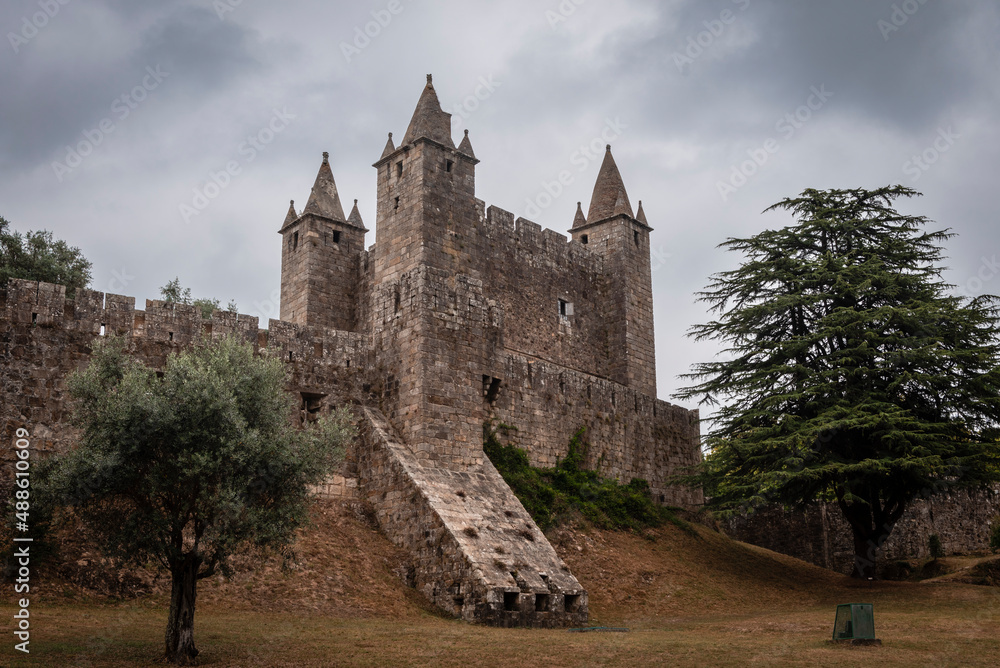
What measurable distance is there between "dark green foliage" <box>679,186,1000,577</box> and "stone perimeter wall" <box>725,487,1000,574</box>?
21.6ft

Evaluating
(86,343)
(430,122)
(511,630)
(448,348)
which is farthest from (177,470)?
(430,122)

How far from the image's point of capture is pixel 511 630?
56.7 ft

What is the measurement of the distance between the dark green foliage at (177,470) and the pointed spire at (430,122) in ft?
49.2

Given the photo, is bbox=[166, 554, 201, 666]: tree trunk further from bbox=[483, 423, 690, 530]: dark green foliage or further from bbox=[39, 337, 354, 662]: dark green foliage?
bbox=[483, 423, 690, 530]: dark green foliage

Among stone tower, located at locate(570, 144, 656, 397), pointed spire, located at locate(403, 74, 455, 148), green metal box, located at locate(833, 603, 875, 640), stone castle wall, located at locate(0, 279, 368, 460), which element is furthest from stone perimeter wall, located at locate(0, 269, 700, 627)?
stone tower, located at locate(570, 144, 656, 397)

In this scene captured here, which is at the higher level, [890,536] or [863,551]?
[890,536]

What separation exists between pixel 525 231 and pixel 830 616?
17.2 metres

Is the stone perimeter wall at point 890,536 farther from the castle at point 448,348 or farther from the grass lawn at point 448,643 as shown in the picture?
the grass lawn at point 448,643

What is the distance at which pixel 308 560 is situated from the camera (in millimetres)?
18797

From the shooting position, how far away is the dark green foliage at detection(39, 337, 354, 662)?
12625mm

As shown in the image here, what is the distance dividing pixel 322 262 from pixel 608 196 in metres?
11.7

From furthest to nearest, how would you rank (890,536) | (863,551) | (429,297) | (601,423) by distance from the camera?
(890,536), (601,423), (863,551), (429,297)

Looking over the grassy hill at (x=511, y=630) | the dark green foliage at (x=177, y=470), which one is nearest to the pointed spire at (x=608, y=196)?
the grassy hill at (x=511, y=630)

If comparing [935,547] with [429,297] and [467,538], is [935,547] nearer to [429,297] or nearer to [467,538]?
[467,538]
